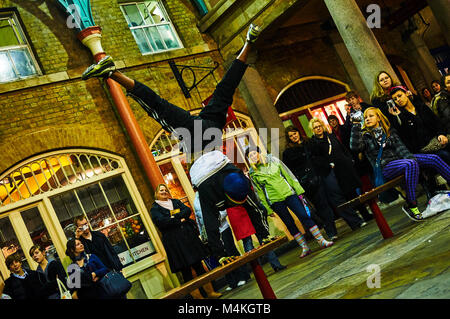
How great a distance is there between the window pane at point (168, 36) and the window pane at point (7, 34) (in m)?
3.13

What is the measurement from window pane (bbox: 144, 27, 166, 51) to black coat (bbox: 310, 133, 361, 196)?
16.2 feet

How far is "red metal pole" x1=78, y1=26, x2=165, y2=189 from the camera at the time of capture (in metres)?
8.41

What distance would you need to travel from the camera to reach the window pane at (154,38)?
10.1m

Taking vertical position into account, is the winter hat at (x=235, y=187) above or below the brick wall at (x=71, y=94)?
below

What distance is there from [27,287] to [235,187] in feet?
11.6

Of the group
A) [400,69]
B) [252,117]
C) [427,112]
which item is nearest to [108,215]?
[252,117]

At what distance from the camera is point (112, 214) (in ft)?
27.4

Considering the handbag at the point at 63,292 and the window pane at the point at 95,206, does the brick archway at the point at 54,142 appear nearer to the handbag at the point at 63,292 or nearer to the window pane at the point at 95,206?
the window pane at the point at 95,206

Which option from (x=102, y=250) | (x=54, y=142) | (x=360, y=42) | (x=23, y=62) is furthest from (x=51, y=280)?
(x=360, y=42)

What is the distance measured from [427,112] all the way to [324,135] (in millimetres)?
1666

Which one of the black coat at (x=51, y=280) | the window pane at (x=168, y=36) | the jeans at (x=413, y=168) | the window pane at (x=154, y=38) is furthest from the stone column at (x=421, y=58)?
the black coat at (x=51, y=280)

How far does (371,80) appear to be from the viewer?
7.73 meters

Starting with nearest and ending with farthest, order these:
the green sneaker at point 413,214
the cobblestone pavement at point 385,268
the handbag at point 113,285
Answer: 1. the cobblestone pavement at point 385,268
2. the handbag at point 113,285
3. the green sneaker at point 413,214

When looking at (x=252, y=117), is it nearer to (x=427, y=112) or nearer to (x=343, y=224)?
(x=343, y=224)
